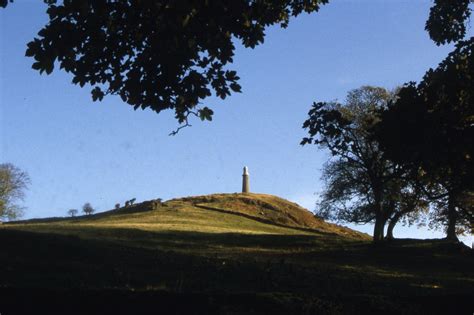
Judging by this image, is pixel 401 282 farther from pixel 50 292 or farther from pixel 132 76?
pixel 50 292

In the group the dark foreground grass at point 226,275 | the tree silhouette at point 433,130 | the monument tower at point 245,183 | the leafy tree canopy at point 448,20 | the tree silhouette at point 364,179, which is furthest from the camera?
the monument tower at point 245,183

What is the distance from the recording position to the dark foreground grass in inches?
344

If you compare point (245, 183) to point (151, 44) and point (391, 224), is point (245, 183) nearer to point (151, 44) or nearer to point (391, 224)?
point (391, 224)

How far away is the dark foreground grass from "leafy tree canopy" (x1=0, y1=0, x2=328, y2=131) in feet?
12.1

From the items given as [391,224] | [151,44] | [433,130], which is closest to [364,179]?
[391,224]

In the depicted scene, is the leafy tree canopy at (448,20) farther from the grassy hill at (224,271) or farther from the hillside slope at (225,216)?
the hillside slope at (225,216)

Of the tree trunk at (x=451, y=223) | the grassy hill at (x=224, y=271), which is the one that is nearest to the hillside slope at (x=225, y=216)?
the grassy hill at (x=224, y=271)

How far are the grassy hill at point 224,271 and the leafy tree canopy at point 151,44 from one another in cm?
368

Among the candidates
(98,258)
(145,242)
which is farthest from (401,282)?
(145,242)

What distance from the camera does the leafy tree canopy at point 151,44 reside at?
1061 centimetres

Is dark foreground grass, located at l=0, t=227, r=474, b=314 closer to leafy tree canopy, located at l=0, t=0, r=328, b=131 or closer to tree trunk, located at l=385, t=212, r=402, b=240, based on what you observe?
leafy tree canopy, located at l=0, t=0, r=328, b=131

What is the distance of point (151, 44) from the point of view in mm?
11352

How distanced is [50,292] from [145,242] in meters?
23.0

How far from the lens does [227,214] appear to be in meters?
60.3
